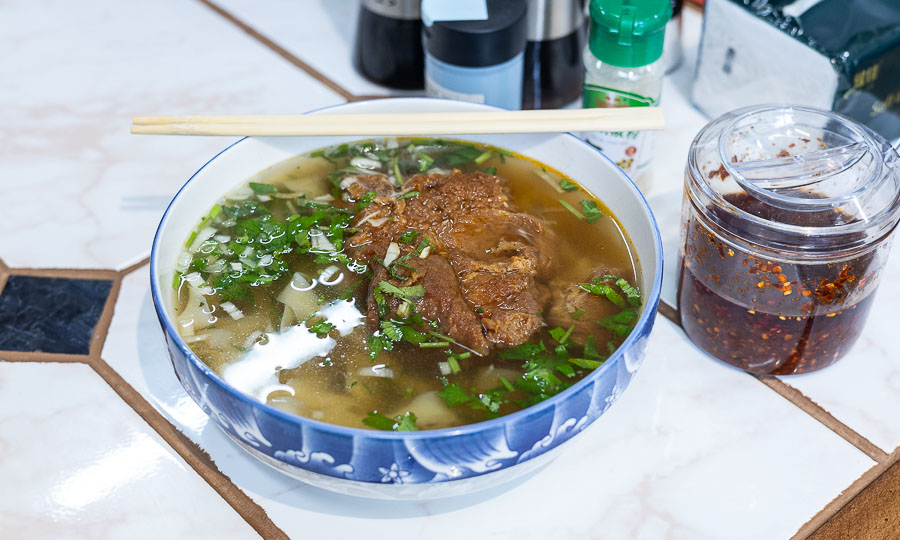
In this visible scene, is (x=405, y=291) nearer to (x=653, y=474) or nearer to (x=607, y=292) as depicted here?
(x=607, y=292)

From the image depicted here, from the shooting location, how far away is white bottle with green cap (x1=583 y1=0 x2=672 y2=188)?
1.30 m

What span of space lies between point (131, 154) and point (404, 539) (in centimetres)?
98

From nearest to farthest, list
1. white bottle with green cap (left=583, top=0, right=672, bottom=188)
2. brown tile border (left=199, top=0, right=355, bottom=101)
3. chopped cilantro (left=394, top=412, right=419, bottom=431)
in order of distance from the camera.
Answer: chopped cilantro (left=394, top=412, right=419, bottom=431)
white bottle with green cap (left=583, top=0, right=672, bottom=188)
brown tile border (left=199, top=0, right=355, bottom=101)

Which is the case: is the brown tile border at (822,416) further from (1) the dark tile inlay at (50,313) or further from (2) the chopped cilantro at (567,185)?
(1) the dark tile inlay at (50,313)

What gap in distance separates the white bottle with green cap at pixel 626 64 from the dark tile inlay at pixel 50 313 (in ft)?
2.81

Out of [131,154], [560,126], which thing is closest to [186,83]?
[131,154]

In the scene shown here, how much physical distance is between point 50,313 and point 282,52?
0.81 meters

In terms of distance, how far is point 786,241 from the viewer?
107cm

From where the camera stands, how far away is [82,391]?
1.22m

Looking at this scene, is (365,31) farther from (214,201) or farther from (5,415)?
(5,415)

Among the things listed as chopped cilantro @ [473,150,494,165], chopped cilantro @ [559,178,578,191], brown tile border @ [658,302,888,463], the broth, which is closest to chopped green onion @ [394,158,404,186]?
the broth

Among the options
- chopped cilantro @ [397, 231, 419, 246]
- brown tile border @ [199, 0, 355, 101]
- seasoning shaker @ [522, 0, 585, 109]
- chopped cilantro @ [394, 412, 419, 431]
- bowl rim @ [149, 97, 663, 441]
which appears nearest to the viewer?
bowl rim @ [149, 97, 663, 441]

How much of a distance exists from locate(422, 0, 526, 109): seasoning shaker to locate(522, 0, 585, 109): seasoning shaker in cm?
11

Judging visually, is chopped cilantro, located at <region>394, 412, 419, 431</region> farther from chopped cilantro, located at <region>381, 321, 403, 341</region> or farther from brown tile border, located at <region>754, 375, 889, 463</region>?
brown tile border, located at <region>754, 375, 889, 463</region>
